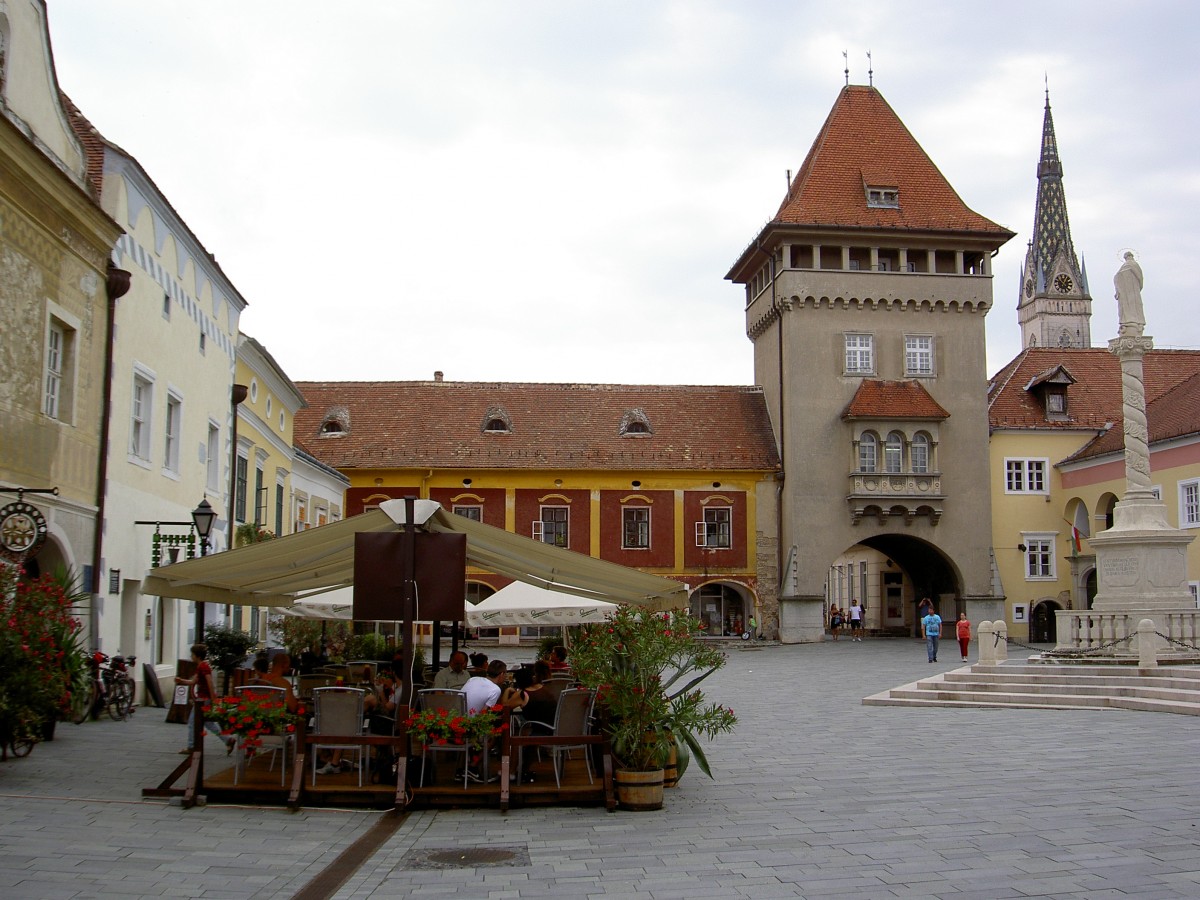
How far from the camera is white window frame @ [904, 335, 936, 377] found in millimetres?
46688

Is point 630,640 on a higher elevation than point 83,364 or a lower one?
lower

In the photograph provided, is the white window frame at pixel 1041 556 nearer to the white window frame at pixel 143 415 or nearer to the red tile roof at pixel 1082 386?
the red tile roof at pixel 1082 386

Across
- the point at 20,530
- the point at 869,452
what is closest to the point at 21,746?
the point at 20,530

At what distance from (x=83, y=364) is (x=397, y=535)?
844cm

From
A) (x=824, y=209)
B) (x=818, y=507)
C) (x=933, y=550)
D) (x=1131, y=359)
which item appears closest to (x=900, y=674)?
(x=1131, y=359)

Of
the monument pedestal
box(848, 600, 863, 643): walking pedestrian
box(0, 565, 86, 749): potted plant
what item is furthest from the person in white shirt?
box(848, 600, 863, 643): walking pedestrian

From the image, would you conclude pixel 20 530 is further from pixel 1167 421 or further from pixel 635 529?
pixel 1167 421

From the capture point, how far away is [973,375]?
46688mm

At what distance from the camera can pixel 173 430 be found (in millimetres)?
21859

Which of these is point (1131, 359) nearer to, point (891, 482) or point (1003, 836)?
point (1003, 836)

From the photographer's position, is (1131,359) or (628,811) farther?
(1131,359)

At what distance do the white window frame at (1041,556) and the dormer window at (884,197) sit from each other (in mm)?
14011

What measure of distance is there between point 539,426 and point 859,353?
501 inches

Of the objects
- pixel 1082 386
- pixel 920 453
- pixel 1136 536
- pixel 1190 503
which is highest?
pixel 1082 386
